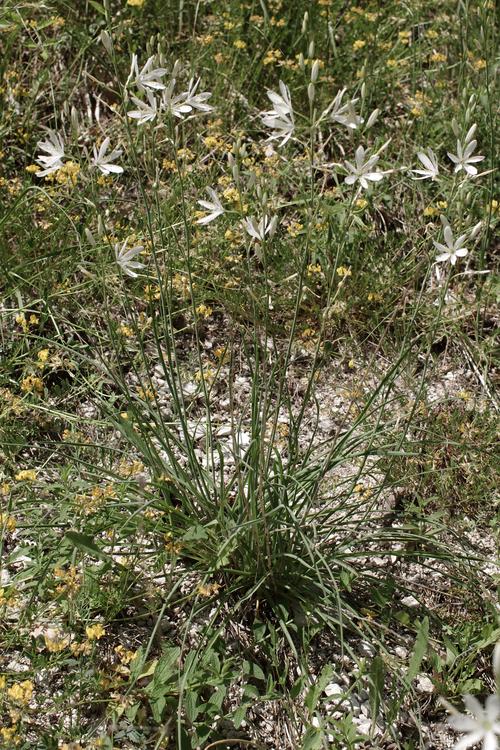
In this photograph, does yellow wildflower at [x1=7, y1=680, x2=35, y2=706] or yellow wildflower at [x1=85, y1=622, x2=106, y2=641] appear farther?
yellow wildflower at [x1=85, y1=622, x2=106, y2=641]

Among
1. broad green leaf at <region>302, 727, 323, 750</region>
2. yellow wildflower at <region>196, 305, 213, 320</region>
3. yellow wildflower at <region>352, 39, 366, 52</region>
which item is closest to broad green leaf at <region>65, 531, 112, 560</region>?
broad green leaf at <region>302, 727, 323, 750</region>

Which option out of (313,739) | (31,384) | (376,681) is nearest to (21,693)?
(313,739)

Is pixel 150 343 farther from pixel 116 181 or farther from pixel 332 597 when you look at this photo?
pixel 332 597

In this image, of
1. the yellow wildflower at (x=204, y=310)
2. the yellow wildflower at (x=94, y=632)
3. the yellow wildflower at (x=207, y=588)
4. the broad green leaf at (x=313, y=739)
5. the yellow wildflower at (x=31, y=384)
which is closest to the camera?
the broad green leaf at (x=313, y=739)

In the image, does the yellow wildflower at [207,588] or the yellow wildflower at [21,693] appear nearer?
the yellow wildflower at [21,693]

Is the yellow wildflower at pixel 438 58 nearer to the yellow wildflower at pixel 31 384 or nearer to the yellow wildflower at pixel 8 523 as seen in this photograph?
the yellow wildflower at pixel 31 384

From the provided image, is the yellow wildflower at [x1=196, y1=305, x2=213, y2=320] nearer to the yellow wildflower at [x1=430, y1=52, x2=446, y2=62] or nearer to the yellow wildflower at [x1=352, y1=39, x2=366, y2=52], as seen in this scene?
the yellow wildflower at [x1=352, y1=39, x2=366, y2=52]

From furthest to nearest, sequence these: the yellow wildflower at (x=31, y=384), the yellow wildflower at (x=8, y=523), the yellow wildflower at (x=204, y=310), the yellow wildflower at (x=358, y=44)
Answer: the yellow wildflower at (x=358, y=44), the yellow wildflower at (x=204, y=310), the yellow wildflower at (x=31, y=384), the yellow wildflower at (x=8, y=523)

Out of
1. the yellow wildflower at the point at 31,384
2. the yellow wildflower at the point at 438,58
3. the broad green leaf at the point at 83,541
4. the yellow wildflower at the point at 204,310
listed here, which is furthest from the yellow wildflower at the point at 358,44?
the broad green leaf at the point at 83,541

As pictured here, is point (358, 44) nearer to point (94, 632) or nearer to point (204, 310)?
point (204, 310)

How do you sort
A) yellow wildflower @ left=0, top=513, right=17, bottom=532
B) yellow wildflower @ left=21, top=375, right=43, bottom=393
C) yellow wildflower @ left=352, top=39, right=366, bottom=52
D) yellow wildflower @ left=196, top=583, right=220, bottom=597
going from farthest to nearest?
yellow wildflower @ left=352, top=39, right=366, bottom=52, yellow wildflower @ left=21, top=375, right=43, bottom=393, yellow wildflower @ left=0, top=513, right=17, bottom=532, yellow wildflower @ left=196, top=583, right=220, bottom=597

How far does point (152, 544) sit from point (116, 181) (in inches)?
79.2

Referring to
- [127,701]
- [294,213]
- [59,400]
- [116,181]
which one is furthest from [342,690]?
[116,181]

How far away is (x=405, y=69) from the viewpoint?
448 centimetres
